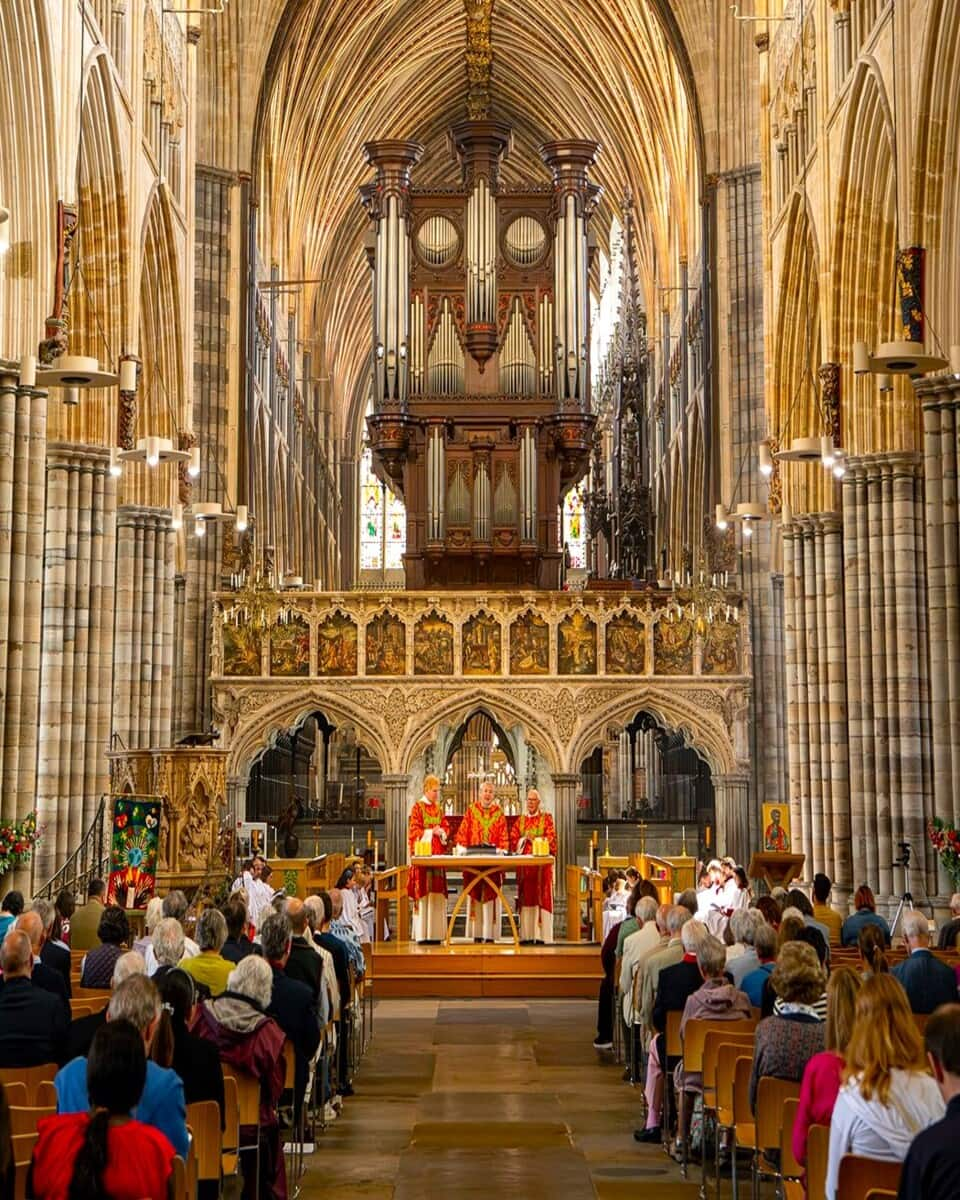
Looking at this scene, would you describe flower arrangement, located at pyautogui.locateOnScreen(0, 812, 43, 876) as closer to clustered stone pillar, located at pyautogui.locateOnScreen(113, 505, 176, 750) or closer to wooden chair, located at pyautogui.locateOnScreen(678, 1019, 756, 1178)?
clustered stone pillar, located at pyautogui.locateOnScreen(113, 505, 176, 750)

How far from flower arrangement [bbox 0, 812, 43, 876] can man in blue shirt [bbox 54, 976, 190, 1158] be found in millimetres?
9789

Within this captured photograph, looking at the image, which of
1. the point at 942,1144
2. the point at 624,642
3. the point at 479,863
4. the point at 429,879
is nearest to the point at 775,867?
the point at 479,863

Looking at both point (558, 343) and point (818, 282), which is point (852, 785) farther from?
point (558, 343)

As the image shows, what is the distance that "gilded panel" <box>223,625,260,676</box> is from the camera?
2711 centimetres

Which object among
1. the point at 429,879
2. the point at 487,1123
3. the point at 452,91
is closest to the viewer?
the point at 487,1123

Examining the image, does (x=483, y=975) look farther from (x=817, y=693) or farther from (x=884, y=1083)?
(x=884, y=1083)

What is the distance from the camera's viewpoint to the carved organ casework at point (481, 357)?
106ft

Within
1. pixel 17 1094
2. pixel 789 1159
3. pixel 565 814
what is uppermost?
pixel 565 814

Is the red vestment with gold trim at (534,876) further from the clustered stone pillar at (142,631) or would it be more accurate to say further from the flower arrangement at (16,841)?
the flower arrangement at (16,841)

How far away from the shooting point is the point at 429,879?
20953mm

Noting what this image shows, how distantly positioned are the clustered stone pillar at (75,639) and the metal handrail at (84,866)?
0.26 metres

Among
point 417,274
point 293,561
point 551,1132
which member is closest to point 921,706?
point 551,1132

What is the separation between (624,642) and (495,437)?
293 inches

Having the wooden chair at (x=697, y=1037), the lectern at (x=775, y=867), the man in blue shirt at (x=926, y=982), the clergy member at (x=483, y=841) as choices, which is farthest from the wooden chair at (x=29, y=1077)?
the clergy member at (x=483, y=841)
